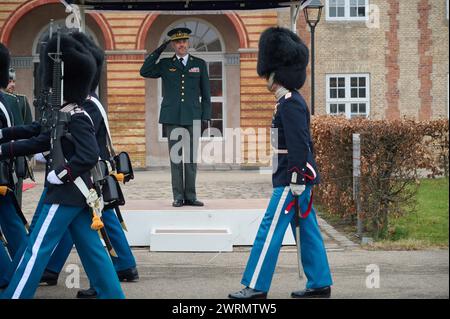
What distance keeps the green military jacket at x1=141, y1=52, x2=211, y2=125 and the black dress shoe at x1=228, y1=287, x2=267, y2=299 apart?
11.2ft

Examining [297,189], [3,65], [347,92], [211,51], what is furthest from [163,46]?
[347,92]

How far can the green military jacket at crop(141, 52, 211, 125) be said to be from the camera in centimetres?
991

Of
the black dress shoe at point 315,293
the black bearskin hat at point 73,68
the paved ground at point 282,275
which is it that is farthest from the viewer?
the paved ground at point 282,275

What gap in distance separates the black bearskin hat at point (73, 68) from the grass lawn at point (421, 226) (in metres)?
3.45

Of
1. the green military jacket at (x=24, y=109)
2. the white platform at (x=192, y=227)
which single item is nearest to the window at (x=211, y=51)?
the green military jacket at (x=24, y=109)

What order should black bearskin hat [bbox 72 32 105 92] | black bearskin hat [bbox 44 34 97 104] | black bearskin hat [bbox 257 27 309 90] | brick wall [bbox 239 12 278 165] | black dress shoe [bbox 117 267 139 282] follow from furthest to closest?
brick wall [bbox 239 12 278 165]
black dress shoe [bbox 117 267 139 282]
black bearskin hat [bbox 72 32 105 92]
black bearskin hat [bbox 257 27 309 90]
black bearskin hat [bbox 44 34 97 104]

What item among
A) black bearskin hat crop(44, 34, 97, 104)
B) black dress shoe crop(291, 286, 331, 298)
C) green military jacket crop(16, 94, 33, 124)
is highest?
black bearskin hat crop(44, 34, 97, 104)

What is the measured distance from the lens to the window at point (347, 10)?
84.4 ft

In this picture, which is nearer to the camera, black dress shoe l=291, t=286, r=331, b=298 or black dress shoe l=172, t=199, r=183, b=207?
black dress shoe l=291, t=286, r=331, b=298

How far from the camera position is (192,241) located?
9.27m

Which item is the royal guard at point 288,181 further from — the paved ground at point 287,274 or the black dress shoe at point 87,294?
the black dress shoe at point 87,294

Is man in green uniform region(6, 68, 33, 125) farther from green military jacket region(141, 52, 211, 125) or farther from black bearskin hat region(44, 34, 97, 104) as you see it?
black bearskin hat region(44, 34, 97, 104)

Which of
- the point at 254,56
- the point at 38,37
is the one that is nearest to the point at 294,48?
the point at 254,56

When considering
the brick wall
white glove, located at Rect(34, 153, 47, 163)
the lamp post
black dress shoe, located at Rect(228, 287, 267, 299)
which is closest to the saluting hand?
white glove, located at Rect(34, 153, 47, 163)
